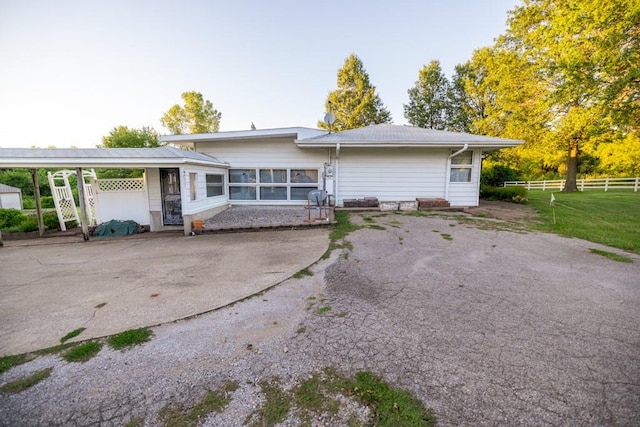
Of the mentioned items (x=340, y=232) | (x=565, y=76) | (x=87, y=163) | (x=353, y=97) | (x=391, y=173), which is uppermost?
(x=353, y=97)

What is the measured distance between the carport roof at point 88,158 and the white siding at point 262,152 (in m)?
2.72

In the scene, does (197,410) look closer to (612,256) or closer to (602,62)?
(612,256)

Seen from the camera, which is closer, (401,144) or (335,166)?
(401,144)

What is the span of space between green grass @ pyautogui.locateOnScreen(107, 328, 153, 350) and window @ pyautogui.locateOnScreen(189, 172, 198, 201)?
5.90 metres

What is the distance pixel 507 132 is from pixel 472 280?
18159mm

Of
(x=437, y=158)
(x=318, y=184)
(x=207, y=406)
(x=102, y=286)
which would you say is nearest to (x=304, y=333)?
(x=207, y=406)

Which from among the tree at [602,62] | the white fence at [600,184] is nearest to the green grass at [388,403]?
A: the tree at [602,62]

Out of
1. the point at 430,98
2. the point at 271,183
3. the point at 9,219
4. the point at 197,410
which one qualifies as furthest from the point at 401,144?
the point at 430,98

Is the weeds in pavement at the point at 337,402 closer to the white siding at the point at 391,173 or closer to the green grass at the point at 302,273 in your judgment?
the green grass at the point at 302,273

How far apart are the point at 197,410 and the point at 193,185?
296 inches

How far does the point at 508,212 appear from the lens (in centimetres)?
982

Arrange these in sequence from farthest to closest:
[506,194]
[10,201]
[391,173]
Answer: [10,201] < [506,194] < [391,173]

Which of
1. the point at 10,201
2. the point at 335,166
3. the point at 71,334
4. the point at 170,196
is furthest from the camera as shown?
the point at 10,201

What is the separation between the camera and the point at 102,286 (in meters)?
4.01
